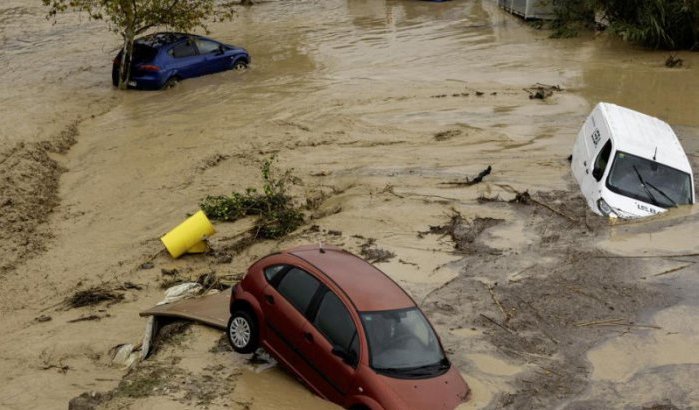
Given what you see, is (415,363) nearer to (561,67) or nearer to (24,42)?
(561,67)

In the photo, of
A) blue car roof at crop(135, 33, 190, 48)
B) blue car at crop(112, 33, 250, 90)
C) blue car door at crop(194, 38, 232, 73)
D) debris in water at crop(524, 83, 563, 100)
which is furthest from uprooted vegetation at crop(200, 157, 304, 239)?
blue car door at crop(194, 38, 232, 73)

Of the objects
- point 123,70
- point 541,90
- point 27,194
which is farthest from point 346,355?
point 123,70

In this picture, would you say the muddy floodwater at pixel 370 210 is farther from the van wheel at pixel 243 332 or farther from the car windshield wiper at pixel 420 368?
the car windshield wiper at pixel 420 368

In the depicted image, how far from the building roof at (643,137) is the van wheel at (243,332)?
24.3 ft

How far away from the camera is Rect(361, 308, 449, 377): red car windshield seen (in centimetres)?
832

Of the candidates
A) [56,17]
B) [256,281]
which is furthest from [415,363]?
[56,17]

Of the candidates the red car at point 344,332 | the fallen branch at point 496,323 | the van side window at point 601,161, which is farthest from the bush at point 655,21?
the red car at point 344,332

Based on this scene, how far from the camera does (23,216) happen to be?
14.7 meters

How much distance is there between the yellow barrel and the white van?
A: 592 centimetres

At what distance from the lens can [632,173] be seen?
554 inches

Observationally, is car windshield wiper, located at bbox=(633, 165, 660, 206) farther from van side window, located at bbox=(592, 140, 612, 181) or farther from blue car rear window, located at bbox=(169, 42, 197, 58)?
blue car rear window, located at bbox=(169, 42, 197, 58)

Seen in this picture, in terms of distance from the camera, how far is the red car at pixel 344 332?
322 inches

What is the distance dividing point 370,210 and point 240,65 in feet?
37.8

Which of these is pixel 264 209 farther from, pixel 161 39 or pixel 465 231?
pixel 161 39
